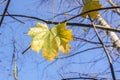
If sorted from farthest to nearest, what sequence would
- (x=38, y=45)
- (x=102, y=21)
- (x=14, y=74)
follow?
(x=14, y=74)
(x=102, y=21)
(x=38, y=45)

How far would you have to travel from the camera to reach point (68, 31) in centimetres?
71

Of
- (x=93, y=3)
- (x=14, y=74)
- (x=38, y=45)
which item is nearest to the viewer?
(x=38, y=45)

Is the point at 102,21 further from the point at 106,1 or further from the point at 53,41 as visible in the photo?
the point at 53,41

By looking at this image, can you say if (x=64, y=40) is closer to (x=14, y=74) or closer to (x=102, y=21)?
(x=102, y=21)

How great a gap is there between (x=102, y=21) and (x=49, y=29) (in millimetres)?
2849

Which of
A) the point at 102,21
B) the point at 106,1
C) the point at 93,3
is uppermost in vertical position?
the point at 106,1

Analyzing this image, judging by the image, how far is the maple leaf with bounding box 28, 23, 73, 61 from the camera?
70 cm

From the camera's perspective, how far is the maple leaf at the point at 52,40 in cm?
70

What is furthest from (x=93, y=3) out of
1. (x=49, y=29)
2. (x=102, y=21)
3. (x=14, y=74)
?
(x=14, y=74)

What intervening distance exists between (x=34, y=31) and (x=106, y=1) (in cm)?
291

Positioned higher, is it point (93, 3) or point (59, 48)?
point (93, 3)

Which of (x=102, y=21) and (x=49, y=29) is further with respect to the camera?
(x=102, y=21)

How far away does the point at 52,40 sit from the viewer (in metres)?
0.73

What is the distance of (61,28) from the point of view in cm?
71
